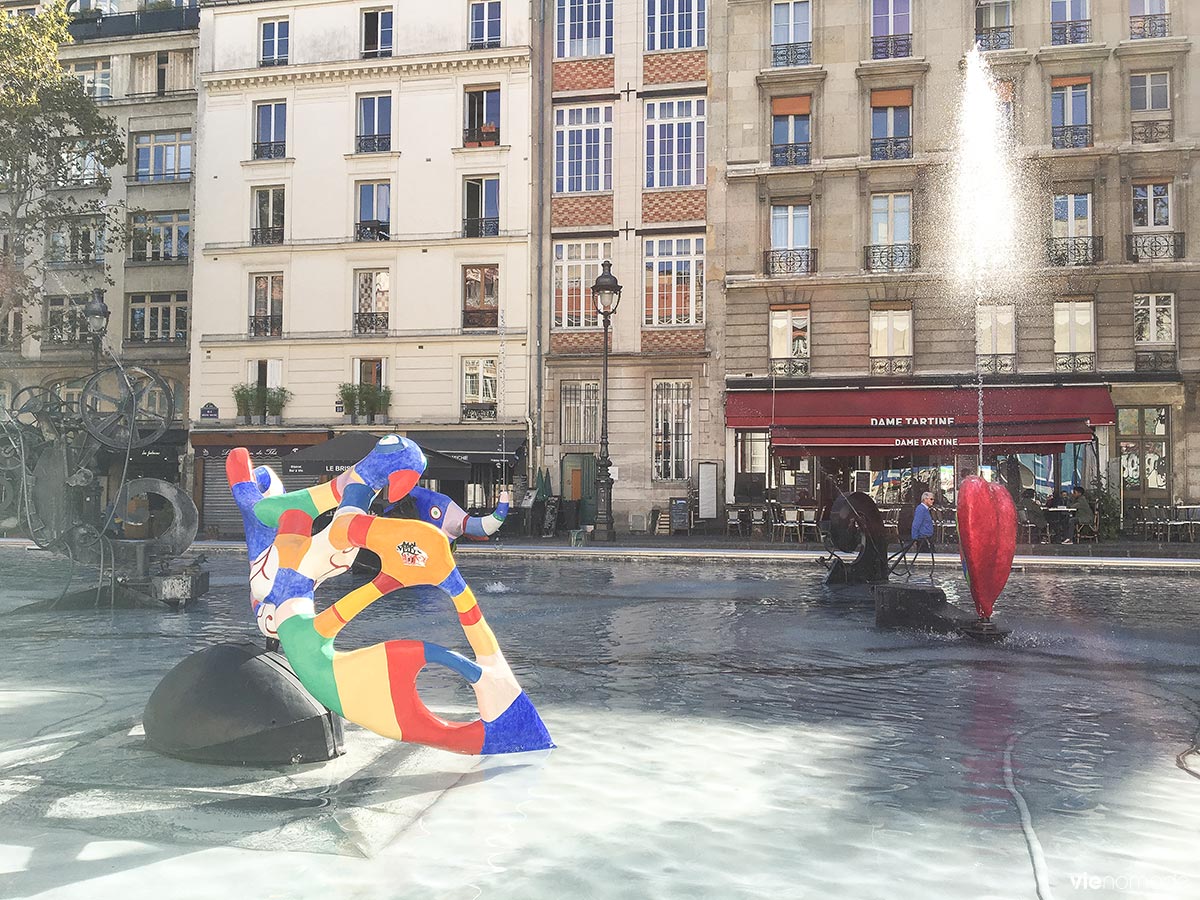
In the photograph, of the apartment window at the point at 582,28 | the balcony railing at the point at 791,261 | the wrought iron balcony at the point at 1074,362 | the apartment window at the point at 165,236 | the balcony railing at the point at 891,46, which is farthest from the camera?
the apartment window at the point at 165,236

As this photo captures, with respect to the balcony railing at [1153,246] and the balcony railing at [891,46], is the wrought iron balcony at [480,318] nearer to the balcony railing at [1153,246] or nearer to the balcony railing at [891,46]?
the balcony railing at [891,46]

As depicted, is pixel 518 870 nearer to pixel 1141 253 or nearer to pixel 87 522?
pixel 87 522

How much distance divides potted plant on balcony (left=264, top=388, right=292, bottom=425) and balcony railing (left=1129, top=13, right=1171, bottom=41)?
78.1 feet

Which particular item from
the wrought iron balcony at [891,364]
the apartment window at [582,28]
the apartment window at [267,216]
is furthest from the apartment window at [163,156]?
the wrought iron balcony at [891,364]

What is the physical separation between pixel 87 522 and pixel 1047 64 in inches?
950

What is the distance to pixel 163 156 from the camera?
3228cm

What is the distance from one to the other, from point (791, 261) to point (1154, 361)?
889 cm

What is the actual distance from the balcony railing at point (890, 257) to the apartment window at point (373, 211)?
43.5 ft

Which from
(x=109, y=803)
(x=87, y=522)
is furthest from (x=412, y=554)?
(x=87, y=522)

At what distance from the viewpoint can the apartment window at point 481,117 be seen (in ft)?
94.8

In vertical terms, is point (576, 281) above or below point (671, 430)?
above

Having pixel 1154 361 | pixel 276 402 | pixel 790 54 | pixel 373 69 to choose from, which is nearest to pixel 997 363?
pixel 1154 361

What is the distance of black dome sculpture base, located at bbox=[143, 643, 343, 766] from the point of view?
182 inches

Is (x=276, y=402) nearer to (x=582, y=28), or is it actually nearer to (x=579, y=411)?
(x=579, y=411)
